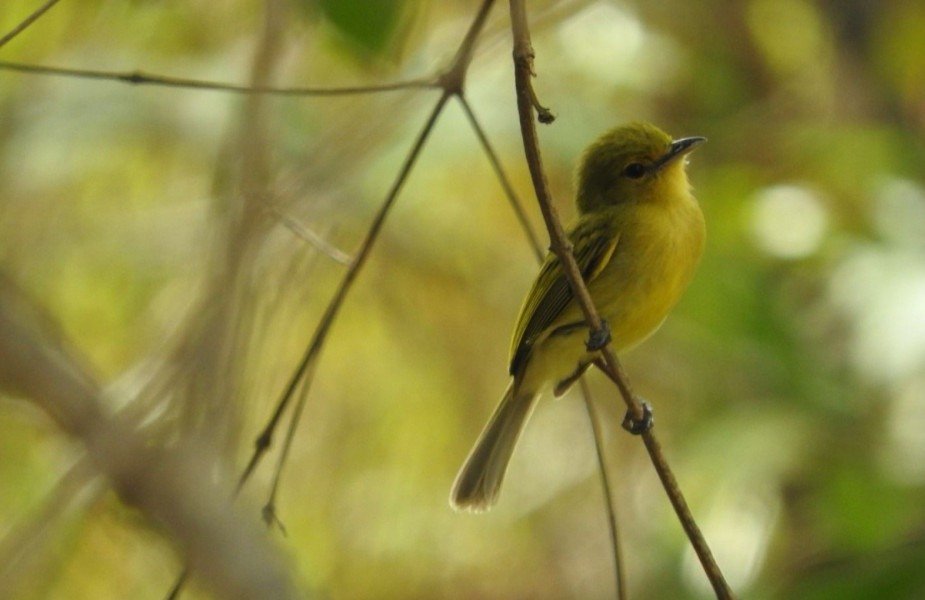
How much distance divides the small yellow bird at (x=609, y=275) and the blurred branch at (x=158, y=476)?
2.23 metres

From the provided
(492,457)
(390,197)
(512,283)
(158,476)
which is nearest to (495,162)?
(390,197)

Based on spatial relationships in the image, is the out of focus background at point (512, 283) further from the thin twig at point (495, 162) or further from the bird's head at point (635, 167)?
the bird's head at point (635, 167)

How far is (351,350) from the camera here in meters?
5.75

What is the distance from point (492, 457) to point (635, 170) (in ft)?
3.12

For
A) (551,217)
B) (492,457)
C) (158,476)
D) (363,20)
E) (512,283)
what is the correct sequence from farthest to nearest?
(512,283) < (492,457) < (363,20) < (551,217) < (158,476)

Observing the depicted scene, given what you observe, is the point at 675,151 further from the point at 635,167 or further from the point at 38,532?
the point at 38,532

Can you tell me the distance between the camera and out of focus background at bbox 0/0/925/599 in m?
4.21

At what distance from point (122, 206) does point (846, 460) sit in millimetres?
3084

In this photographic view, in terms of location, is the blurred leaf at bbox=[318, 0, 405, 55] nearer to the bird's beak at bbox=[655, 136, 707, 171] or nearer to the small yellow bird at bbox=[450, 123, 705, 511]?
the small yellow bird at bbox=[450, 123, 705, 511]

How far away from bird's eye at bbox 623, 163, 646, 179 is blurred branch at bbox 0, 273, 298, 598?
2642 millimetres

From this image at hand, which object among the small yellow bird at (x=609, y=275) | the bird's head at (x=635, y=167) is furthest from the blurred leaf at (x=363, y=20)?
the bird's head at (x=635, y=167)

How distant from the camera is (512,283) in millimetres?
5719

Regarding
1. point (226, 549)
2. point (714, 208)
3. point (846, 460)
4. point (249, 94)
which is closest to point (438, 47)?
point (714, 208)

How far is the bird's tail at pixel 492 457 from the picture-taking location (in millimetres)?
3793
